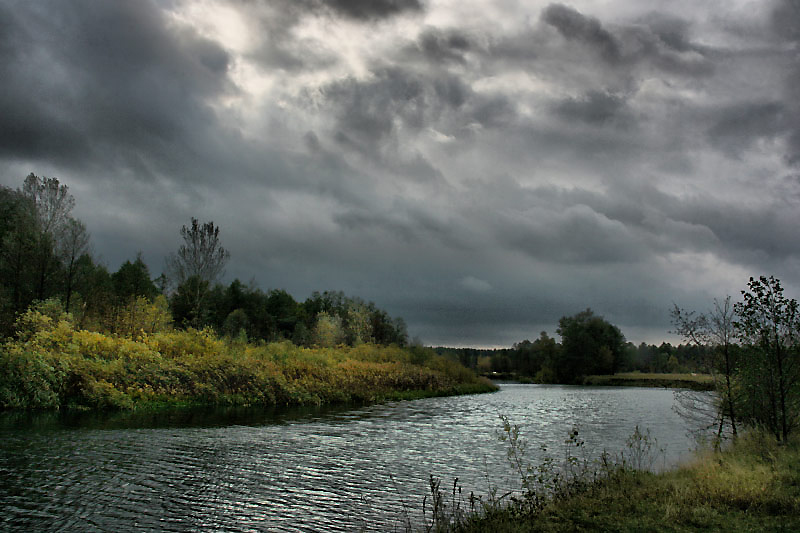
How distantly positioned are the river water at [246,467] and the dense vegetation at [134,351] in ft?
12.9

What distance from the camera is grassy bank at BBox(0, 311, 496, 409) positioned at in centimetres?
2798

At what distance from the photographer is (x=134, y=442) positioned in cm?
1934

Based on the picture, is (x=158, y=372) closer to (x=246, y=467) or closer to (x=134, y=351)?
(x=134, y=351)

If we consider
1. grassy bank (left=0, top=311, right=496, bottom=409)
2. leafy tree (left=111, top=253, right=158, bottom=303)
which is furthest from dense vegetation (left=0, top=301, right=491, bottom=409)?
leafy tree (left=111, top=253, right=158, bottom=303)

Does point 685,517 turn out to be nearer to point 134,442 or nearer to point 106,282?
point 134,442

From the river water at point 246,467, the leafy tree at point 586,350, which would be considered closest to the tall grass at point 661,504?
the river water at point 246,467

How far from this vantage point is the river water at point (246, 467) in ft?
35.9

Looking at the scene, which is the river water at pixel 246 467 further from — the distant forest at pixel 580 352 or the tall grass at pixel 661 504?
A: the distant forest at pixel 580 352

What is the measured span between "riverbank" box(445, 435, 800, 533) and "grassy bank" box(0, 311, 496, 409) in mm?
27037

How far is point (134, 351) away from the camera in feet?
108

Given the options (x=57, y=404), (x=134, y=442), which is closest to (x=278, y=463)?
(x=134, y=442)

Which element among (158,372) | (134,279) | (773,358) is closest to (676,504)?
(773,358)

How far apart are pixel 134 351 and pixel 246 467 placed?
20.8 metres

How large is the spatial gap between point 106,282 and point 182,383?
48.7 metres
